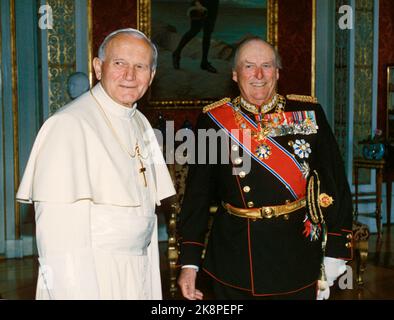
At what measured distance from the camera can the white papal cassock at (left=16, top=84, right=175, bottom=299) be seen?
1.82 meters

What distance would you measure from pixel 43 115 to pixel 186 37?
1.97 metres

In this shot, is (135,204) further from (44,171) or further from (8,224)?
(8,224)

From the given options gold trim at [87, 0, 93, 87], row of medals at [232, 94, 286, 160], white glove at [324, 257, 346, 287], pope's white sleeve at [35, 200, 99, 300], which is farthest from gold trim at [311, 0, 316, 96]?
pope's white sleeve at [35, 200, 99, 300]

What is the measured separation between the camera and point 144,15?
6.94 m

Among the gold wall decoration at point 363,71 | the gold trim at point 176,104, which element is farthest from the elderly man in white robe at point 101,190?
the gold wall decoration at point 363,71

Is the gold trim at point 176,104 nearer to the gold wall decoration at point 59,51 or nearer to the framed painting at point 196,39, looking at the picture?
the framed painting at point 196,39

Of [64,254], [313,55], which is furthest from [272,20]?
[64,254]

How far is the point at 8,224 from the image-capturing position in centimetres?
633

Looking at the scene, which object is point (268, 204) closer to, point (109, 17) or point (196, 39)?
point (109, 17)

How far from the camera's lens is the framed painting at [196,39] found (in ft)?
23.2

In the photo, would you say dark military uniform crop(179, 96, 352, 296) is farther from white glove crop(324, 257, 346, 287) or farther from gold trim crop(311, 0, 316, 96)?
gold trim crop(311, 0, 316, 96)
